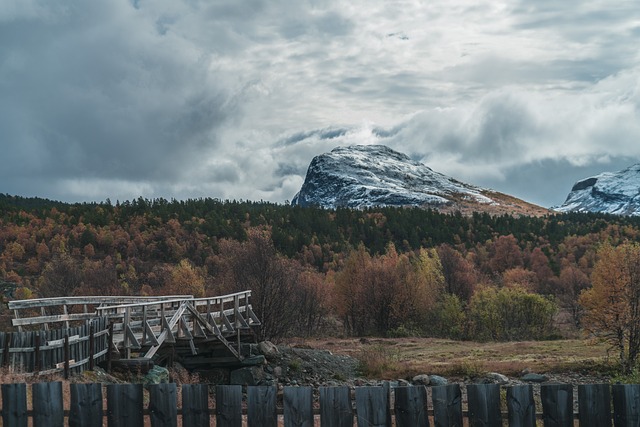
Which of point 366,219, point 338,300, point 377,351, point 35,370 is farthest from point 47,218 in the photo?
point 35,370

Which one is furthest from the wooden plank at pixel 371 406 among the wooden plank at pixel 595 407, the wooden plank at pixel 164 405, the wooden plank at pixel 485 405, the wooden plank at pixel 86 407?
the wooden plank at pixel 86 407

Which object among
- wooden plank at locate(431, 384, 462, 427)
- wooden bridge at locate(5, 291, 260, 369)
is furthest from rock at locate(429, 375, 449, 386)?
wooden plank at locate(431, 384, 462, 427)

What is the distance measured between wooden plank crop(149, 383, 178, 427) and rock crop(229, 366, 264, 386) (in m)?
26.0

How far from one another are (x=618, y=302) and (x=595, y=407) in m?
35.6

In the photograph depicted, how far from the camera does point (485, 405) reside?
8516 millimetres

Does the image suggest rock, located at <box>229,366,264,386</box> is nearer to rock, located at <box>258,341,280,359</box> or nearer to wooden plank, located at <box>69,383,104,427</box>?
rock, located at <box>258,341,280,359</box>

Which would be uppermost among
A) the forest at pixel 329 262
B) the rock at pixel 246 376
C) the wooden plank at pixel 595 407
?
the forest at pixel 329 262

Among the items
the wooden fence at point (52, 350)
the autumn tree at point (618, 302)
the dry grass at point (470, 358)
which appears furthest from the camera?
the autumn tree at point (618, 302)

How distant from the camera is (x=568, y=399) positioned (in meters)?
8.65

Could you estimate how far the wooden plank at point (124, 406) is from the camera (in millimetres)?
8742

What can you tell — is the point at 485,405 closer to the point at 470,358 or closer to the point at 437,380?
the point at 437,380

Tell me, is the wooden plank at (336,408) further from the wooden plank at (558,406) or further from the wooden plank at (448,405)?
the wooden plank at (558,406)

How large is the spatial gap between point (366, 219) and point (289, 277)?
416 ft

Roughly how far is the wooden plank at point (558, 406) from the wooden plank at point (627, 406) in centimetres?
52
